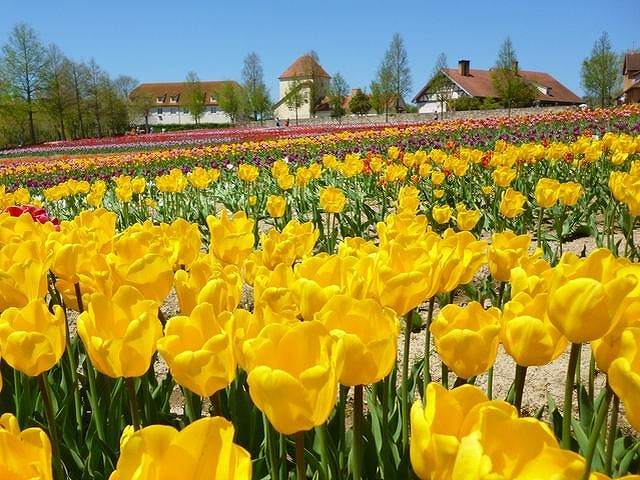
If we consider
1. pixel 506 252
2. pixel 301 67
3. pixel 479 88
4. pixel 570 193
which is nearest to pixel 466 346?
pixel 506 252

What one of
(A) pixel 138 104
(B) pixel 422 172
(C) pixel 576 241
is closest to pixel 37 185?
(B) pixel 422 172

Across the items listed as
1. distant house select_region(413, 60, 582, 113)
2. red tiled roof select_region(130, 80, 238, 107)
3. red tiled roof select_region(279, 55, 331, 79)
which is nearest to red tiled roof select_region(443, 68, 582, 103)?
distant house select_region(413, 60, 582, 113)

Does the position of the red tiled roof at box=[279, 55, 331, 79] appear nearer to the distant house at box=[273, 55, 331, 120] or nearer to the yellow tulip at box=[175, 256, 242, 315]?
the distant house at box=[273, 55, 331, 120]

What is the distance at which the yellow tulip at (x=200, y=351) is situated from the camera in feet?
3.71

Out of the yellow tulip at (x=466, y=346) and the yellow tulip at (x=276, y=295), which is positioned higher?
the yellow tulip at (x=276, y=295)

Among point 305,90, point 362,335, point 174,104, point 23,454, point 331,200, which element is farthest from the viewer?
point 174,104

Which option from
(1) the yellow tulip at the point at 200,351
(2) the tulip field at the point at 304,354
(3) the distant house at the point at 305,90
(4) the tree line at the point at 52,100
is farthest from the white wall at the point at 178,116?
(1) the yellow tulip at the point at 200,351

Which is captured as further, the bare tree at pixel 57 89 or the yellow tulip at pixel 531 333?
the bare tree at pixel 57 89

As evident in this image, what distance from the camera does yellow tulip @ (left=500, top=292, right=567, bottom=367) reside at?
1.18 m

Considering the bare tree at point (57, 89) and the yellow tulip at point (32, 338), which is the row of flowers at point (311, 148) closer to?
the yellow tulip at point (32, 338)

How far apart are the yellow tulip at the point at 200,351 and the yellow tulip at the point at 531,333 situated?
1.66 feet

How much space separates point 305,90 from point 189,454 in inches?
3096

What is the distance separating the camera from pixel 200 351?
1128mm

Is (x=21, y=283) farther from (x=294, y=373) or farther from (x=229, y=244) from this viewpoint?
(x=294, y=373)
